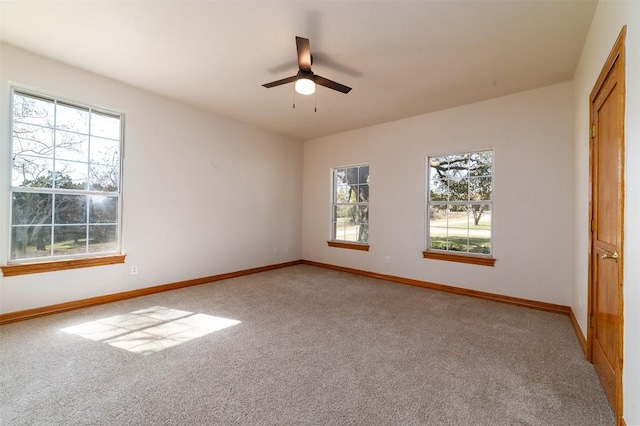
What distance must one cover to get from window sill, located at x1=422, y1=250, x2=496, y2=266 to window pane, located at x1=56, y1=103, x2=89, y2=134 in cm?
496

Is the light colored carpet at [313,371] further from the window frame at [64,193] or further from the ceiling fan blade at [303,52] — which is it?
the ceiling fan blade at [303,52]

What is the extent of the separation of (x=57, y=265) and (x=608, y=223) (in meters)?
5.11

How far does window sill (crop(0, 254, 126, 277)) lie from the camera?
291cm

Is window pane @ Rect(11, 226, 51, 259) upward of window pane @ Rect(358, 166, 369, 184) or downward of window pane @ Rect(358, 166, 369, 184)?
downward

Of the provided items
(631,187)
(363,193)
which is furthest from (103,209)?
(631,187)

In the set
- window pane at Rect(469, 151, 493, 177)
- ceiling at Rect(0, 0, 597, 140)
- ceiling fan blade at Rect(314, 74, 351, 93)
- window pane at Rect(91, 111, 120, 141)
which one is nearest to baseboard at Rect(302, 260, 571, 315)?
window pane at Rect(469, 151, 493, 177)

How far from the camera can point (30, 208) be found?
10.1 ft

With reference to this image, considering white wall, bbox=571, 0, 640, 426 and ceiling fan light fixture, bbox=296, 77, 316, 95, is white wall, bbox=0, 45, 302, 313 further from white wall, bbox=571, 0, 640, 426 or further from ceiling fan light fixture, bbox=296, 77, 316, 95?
white wall, bbox=571, 0, 640, 426

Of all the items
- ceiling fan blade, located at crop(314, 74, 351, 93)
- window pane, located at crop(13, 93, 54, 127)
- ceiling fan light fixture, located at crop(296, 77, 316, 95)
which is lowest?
window pane, located at crop(13, 93, 54, 127)

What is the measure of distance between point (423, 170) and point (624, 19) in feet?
9.84

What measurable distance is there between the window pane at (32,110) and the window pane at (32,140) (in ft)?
0.22

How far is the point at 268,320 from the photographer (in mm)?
3082

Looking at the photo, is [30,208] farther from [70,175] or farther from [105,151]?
[105,151]

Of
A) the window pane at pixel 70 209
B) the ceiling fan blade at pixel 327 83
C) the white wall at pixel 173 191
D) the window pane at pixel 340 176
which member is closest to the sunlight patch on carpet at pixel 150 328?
the white wall at pixel 173 191
